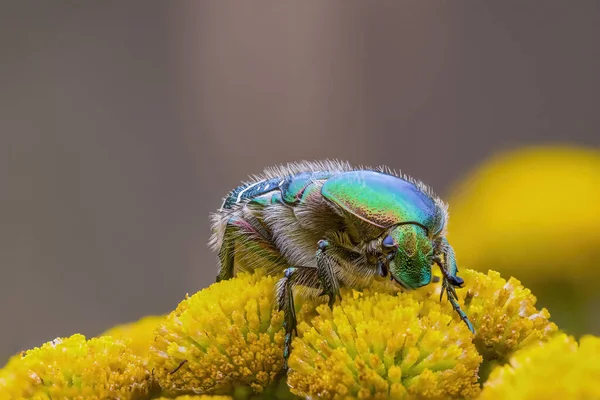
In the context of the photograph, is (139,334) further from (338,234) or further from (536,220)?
(536,220)

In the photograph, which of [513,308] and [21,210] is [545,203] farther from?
[21,210]

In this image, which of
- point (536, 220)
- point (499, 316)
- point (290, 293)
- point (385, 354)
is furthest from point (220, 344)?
point (536, 220)

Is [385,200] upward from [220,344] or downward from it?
upward

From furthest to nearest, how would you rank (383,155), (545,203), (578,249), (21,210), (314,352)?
(21,210) → (383,155) → (545,203) → (578,249) → (314,352)

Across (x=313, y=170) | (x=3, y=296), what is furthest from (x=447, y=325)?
(x=3, y=296)

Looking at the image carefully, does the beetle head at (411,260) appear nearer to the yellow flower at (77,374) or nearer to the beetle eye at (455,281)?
the beetle eye at (455,281)

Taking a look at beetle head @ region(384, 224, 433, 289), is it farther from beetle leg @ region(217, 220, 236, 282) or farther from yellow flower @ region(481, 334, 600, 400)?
beetle leg @ region(217, 220, 236, 282)
